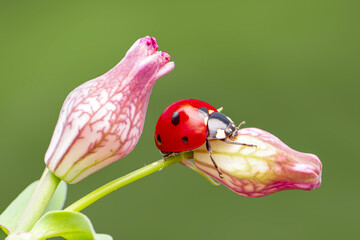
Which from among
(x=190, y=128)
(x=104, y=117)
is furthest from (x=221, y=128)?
(x=104, y=117)

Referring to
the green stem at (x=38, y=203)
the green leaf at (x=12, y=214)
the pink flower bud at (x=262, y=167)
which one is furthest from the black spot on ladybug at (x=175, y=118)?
the green leaf at (x=12, y=214)

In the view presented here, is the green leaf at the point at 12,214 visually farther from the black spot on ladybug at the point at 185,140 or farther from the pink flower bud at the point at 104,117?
the black spot on ladybug at the point at 185,140

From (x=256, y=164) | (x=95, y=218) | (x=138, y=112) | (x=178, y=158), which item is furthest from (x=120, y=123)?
(x=95, y=218)

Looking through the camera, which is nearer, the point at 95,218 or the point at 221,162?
the point at 221,162

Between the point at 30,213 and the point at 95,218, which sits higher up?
the point at 30,213

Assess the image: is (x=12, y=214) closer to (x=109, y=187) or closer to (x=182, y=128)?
(x=109, y=187)

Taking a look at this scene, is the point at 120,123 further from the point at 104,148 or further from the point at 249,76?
the point at 249,76

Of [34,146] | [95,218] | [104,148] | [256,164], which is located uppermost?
[104,148]
